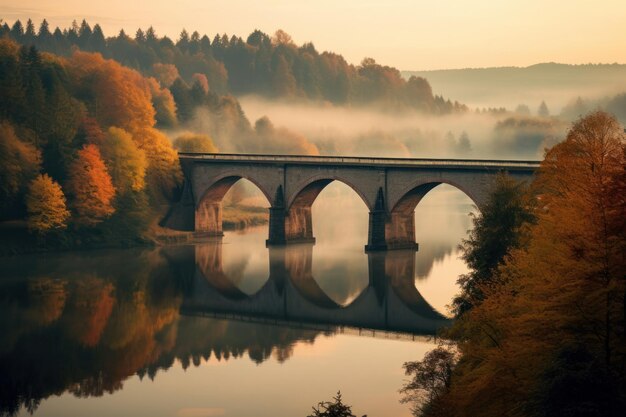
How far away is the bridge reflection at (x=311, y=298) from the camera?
73.6 metres

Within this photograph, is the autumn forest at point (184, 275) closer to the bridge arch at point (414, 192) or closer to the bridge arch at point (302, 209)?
the bridge arch at point (414, 192)

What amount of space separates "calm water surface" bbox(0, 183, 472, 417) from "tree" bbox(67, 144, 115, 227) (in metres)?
4.82

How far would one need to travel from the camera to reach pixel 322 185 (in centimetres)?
11075

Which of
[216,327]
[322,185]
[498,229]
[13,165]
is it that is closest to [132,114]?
[13,165]

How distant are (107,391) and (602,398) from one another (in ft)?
93.3

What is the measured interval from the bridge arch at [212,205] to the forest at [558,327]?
69416 mm

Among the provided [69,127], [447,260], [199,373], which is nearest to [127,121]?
[69,127]

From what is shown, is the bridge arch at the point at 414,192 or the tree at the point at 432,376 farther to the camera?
the bridge arch at the point at 414,192

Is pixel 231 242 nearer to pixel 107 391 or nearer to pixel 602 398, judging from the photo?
pixel 107 391

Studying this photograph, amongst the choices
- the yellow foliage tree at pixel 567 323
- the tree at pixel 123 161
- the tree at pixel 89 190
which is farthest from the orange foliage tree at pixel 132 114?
the yellow foliage tree at pixel 567 323

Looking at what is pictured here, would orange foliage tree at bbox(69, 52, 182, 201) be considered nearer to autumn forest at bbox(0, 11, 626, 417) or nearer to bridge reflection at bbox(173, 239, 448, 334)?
autumn forest at bbox(0, 11, 626, 417)

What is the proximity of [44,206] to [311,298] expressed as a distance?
3189 centimetres

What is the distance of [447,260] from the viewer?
9925 centimetres

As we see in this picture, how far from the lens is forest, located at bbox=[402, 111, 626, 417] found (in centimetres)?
3716
